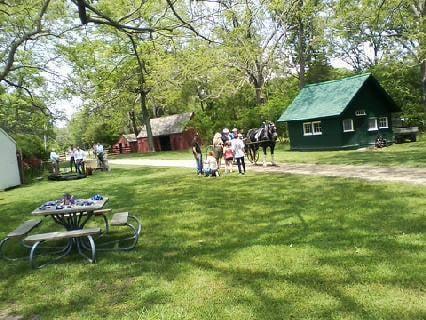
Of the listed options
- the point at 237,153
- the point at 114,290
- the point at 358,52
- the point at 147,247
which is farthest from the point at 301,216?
the point at 358,52

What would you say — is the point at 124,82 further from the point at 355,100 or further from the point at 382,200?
the point at 382,200

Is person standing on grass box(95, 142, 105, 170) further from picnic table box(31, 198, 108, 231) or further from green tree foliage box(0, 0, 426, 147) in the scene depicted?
picnic table box(31, 198, 108, 231)

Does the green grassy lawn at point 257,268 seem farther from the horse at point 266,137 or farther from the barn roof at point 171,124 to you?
the barn roof at point 171,124

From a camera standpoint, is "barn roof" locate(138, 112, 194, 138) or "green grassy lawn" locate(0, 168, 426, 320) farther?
"barn roof" locate(138, 112, 194, 138)

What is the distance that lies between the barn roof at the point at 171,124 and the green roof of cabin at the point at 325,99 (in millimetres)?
24773

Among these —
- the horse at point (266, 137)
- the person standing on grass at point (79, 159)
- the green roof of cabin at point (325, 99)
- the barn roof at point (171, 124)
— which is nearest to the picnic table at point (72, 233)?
the horse at point (266, 137)

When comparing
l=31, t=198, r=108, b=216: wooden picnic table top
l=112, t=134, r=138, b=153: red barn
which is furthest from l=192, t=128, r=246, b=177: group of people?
l=112, t=134, r=138, b=153: red barn

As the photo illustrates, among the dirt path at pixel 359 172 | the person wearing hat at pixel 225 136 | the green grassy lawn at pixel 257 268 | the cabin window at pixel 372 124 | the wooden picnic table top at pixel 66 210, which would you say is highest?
the person wearing hat at pixel 225 136

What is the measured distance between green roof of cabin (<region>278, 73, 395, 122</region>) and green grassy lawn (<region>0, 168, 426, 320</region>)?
61.8 ft

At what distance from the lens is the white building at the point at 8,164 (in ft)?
81.8

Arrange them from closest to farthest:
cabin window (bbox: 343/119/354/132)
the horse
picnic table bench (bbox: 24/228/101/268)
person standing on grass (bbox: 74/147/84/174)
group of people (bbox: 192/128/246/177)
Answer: picnic table bench (bbox: 24/228/101/268) → group of people (bbox: 192/128/246/177) → the horse → person standing on grass (bbox: 74/147/84/174) → cabin window (bbox: 343/119/354/132)

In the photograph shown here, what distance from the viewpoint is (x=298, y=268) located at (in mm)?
6293

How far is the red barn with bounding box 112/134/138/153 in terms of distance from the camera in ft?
229

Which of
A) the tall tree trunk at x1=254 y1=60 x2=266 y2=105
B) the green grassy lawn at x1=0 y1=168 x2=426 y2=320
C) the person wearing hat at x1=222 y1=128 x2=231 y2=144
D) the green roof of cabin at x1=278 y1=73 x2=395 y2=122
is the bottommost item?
the green grassy lawn at x1=0 y1=168 x2=426 y2=320
